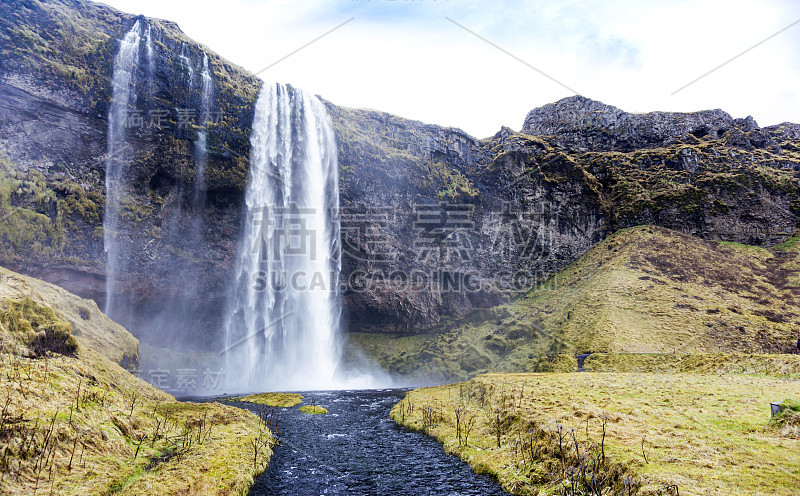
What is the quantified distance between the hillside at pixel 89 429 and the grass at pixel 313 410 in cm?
701

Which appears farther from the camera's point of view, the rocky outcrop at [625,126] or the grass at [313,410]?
the rocky outcrop at [625,126]

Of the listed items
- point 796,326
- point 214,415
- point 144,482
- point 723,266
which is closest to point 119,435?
point 144,482

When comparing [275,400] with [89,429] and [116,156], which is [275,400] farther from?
[116,156]

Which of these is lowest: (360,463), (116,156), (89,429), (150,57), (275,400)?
(275,400)

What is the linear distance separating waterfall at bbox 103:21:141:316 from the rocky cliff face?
0.91m

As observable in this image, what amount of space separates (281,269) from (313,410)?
1216 inches

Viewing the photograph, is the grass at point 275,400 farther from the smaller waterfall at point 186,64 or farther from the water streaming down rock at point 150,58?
the smaller waterfall at point 186,64

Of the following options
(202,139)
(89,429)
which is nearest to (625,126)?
(202,139)

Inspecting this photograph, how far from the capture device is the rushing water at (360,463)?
56.5 ft

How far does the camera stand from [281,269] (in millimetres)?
62094

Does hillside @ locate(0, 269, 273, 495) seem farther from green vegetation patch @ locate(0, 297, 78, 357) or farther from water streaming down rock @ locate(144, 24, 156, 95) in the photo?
water streaming down rock @ locate(144, 24, 156, 95)

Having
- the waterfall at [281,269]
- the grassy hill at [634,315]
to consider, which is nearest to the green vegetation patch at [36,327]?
the waterfall at [281,269]

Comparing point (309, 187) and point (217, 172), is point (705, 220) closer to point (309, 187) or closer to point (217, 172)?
point (309, 187)

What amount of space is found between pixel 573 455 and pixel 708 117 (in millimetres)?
112187
